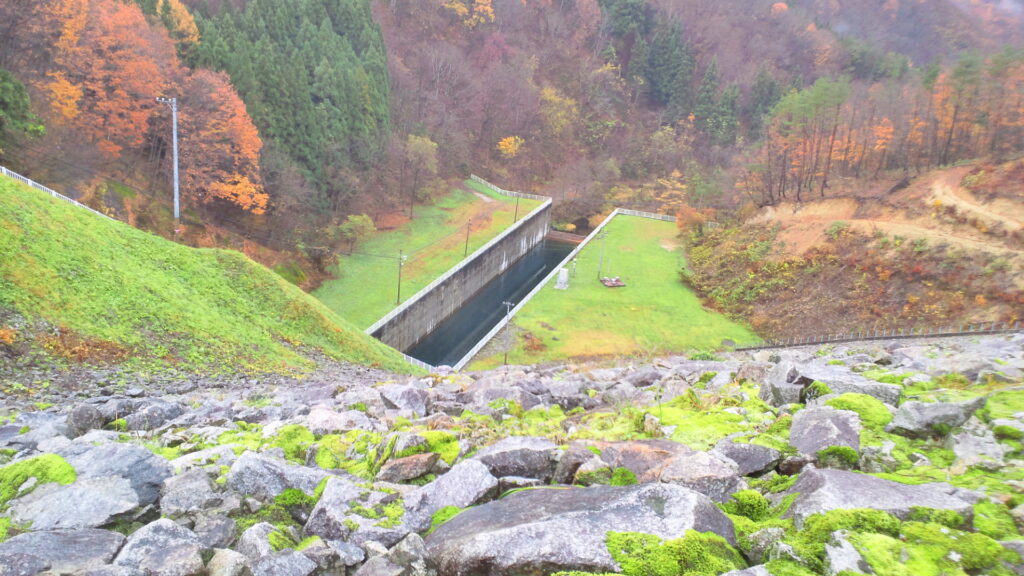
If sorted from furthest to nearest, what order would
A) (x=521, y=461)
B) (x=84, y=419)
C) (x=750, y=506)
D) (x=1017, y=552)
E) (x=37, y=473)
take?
(x=84, y=419)
(x=521, y=461)
(x=37, y=473)
(x=750, y=506)
(x=1017, y=552)

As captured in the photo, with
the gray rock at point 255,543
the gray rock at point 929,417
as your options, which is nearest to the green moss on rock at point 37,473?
the gray rock at point 255,543

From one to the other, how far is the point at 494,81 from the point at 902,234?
197 ft

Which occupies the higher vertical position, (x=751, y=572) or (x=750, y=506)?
(x=751, y=572)

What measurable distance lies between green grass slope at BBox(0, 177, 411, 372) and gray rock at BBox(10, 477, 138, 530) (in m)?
9.36

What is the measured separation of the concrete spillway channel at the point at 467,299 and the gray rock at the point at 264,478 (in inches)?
1108

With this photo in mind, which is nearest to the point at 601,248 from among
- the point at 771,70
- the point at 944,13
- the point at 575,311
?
the point at 575,311

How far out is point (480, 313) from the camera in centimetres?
4791

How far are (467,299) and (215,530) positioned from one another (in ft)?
147

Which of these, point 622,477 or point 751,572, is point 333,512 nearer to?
point 622,477

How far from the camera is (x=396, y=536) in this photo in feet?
16.9

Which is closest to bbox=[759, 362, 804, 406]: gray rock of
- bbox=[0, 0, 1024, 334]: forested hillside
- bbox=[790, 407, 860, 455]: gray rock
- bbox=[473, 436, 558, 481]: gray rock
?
bbox=[790, 407, 860, 455]: gray rock

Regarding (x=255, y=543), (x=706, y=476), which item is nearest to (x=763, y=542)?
(x=706, y=476)

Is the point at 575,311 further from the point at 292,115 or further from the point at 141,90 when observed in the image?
the point at 141,90

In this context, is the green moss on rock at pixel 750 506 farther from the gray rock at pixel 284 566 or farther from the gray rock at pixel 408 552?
the gray rock at pixel 284 566
